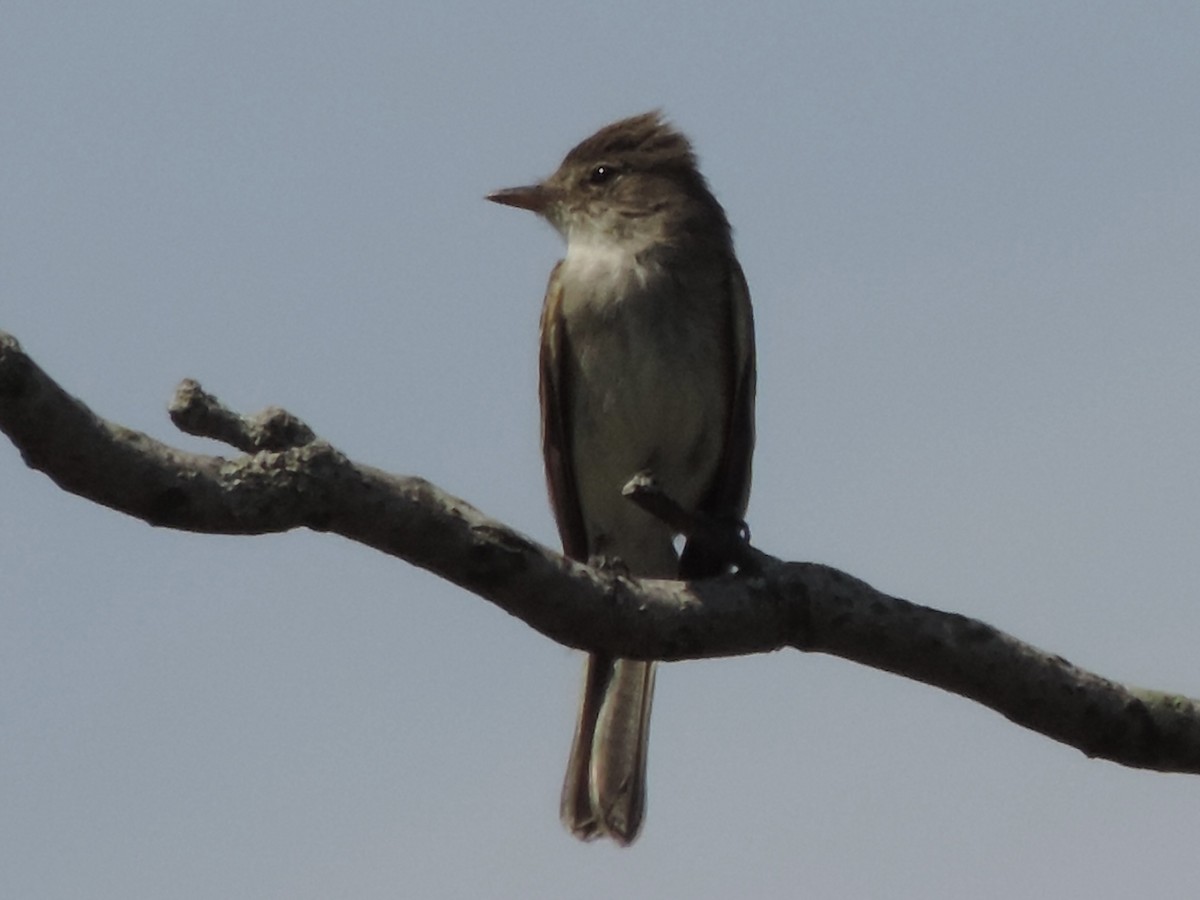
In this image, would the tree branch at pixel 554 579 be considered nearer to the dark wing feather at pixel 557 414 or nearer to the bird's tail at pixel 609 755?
the bird's tail at pixel 609 755

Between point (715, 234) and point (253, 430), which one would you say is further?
point (715, 234)

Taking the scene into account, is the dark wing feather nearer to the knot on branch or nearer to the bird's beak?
the bird's beak

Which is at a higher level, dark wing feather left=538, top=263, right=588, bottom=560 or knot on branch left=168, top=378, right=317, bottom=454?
dark wing feather left=538, top=263, right=588, bottom=560

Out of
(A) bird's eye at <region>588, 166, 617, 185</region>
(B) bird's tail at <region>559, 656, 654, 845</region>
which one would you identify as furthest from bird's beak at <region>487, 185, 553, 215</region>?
(B) bird's tail at <region>559, 656, 654, 845</region>

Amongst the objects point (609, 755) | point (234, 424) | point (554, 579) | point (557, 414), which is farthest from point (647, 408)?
point (234, 424)

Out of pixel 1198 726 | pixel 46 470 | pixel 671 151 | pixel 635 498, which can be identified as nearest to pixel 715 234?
pixel 671 151

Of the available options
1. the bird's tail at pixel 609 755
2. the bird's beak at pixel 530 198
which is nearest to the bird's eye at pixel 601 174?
the bird's beak at pixel 530 198

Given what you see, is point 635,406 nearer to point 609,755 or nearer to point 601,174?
point 609,755

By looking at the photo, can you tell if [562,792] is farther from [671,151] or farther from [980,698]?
[671,151]
